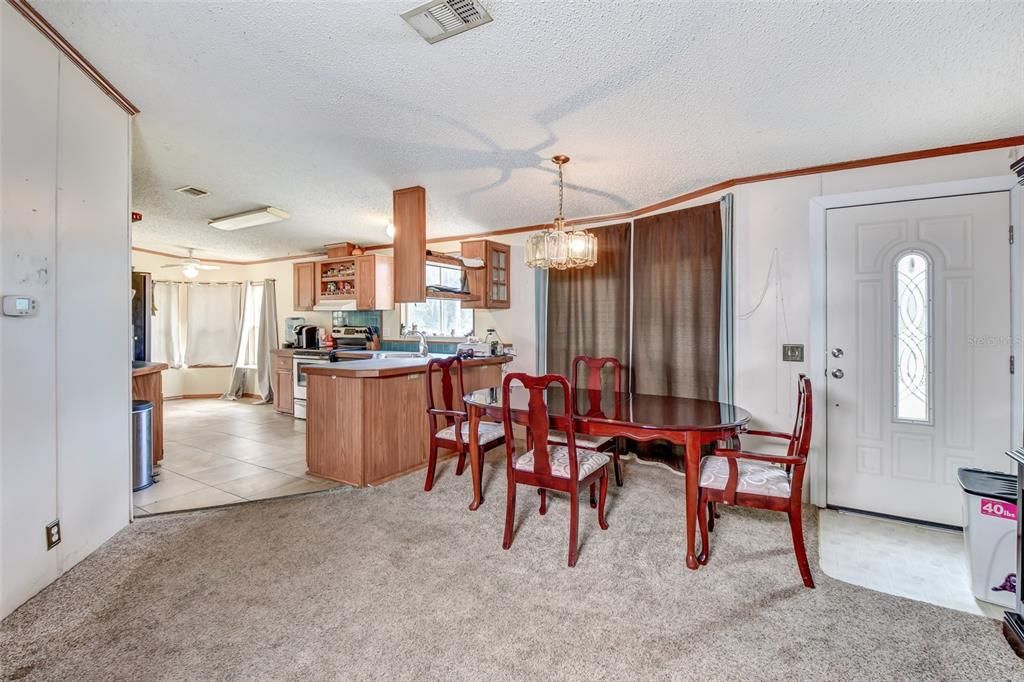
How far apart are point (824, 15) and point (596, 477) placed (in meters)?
2.20

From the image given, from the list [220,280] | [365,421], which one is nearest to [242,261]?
[220,280]

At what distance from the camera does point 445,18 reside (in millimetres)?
1577

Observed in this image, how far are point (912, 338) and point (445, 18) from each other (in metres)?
3.18

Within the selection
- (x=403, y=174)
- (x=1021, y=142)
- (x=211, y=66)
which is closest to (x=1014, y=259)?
(x=1021, y=142)

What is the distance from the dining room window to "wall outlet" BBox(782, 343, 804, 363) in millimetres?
497

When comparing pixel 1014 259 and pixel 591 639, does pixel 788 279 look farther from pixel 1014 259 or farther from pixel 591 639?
pixel 591 639

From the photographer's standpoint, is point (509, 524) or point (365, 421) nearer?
point (509, 524)

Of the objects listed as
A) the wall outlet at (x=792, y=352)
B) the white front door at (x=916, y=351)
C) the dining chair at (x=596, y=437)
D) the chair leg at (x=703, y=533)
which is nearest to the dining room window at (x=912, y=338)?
the white front door at (x=916, y=351)

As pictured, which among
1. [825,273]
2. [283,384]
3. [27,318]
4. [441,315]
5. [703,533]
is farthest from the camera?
[283,384]

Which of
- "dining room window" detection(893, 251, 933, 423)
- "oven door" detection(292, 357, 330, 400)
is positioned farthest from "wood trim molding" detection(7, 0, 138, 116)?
"dining room window" detection(893, 251, 933, 423)

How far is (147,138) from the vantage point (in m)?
2.71

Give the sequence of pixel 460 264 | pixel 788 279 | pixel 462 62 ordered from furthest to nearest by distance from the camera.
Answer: pixel 460 264 < pixel 788 279 < pixel 462 62

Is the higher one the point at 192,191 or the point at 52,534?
the point at 192,191

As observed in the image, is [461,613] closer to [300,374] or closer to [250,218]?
[250,218]
